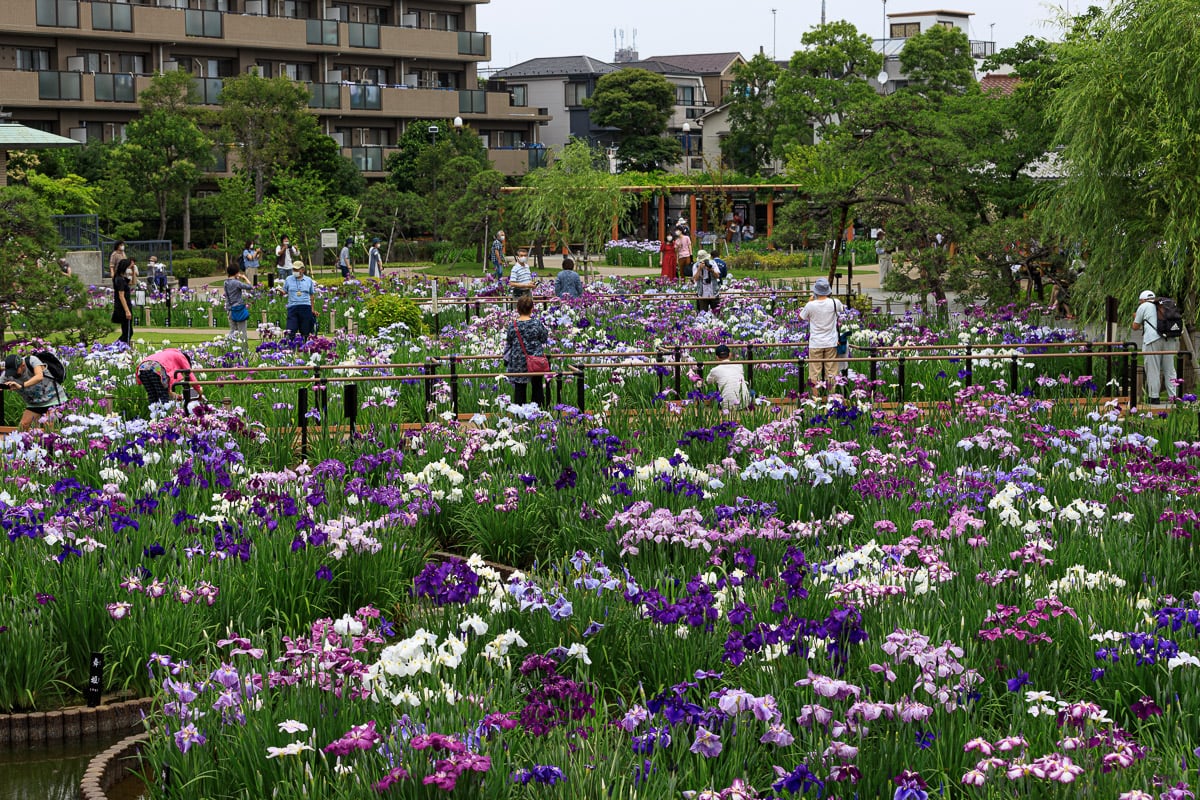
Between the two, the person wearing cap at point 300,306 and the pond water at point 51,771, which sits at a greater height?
the person wearing cap at point 300,306

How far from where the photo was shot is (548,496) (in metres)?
9.75

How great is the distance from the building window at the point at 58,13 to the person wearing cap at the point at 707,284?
3145cm

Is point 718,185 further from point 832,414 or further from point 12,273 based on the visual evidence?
point 832,414

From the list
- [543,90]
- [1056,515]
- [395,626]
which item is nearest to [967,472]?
[1056,515]

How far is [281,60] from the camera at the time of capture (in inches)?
2180

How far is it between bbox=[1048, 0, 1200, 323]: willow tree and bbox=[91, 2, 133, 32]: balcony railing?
130ft

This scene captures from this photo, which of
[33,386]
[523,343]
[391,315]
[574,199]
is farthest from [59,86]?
[523,343]

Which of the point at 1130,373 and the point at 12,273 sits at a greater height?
the point at 12,273

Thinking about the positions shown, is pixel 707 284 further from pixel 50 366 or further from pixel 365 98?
pixel 365 98

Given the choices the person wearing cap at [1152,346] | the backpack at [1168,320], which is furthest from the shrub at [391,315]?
the backpack at [1168,320]

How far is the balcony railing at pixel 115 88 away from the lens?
48781mm

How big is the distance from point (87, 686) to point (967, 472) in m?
5.66

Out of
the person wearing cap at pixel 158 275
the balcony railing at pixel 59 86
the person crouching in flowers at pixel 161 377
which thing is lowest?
the person crouching in flowers at pixel 161 377

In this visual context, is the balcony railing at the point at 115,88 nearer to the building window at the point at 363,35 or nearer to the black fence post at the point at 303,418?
the building window at the point at 363,35
